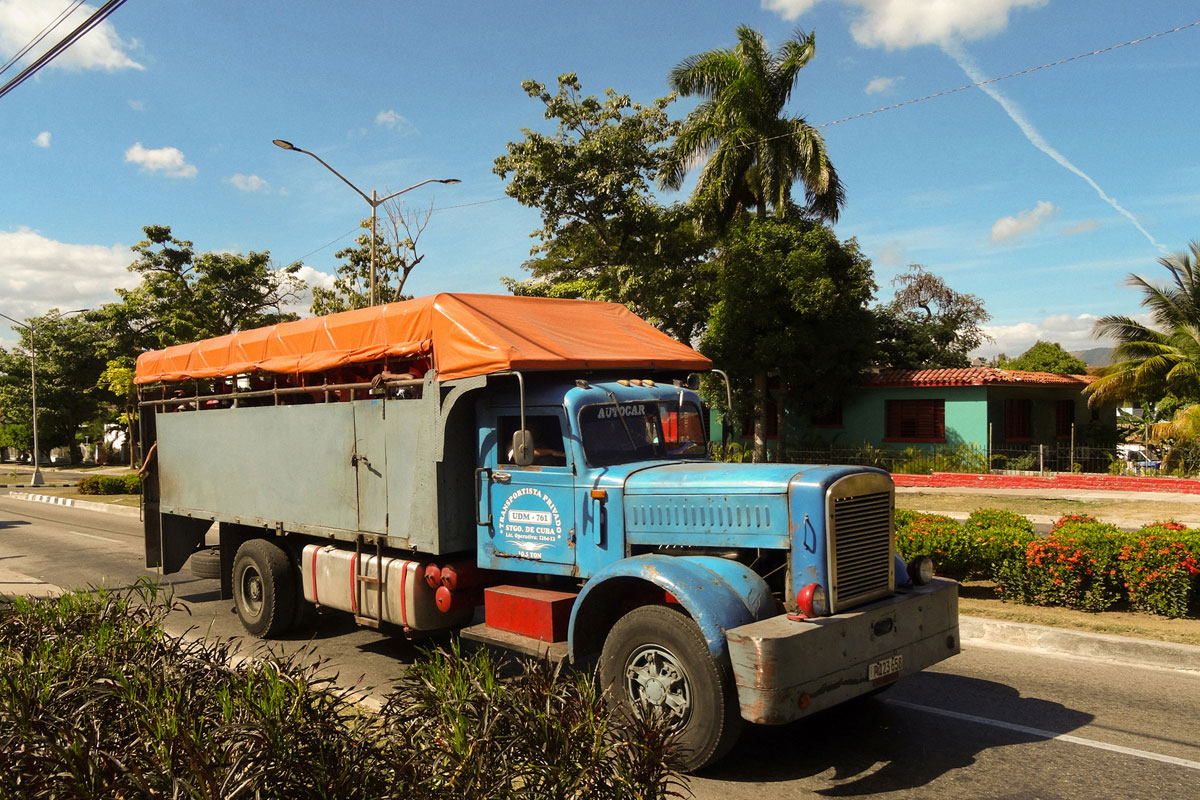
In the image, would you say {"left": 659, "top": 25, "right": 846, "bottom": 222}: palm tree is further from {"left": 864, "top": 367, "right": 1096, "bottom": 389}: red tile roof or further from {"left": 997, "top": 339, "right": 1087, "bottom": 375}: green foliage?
{"left": 997, "top": 339, "right": 1087, "bottom": 375}: green foliage

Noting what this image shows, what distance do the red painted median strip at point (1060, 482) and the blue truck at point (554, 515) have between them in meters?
16.1

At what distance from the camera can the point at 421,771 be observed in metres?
3.39

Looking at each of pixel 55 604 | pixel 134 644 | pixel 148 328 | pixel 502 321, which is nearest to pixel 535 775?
pixel 134 644

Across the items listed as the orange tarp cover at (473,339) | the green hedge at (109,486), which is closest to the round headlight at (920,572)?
the orange tarp cover at (473,339)

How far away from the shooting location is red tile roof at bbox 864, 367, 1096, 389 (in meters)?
24.7

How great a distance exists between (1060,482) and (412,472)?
59.5 feet

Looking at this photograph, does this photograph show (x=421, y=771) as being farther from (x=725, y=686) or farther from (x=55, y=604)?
(x=55, y=604)

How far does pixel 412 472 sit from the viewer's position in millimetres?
6977

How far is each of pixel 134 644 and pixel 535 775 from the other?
3.26 metres

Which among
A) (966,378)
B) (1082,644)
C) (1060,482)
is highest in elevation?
(966,378)

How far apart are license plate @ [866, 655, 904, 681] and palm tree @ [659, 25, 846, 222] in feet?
72.9

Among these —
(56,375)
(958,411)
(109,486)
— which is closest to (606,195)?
(958,411)

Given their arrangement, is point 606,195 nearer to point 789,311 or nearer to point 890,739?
point 789,311

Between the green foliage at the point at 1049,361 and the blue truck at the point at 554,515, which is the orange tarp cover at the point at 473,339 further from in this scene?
the green foliage at the point at 1049,361
